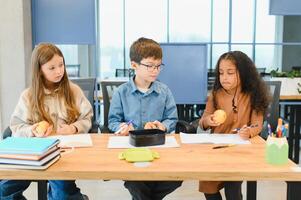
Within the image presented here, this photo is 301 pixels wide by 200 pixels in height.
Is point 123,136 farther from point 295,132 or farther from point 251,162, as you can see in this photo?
point 295,132

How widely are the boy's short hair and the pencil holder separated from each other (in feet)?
Result: 2.75

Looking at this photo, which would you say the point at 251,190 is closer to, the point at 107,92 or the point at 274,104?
the point at 274,104

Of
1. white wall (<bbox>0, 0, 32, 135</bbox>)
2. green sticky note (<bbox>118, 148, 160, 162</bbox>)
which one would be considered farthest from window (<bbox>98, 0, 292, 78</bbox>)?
green sticky note (<bbox>118, 148, 160, 162</bbox>)

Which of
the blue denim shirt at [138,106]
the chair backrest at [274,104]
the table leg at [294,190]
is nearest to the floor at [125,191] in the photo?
the chair backrest at [274,104]

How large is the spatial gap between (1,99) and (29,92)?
142 centimetres

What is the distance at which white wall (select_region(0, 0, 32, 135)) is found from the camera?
3.21 m

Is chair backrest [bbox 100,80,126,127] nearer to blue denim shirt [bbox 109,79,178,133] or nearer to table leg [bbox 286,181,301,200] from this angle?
blue denim shirt [bbox 109,79,178,133]

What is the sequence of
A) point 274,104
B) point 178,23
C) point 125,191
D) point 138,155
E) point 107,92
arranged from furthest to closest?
1. point 178,23
2. point 125,191
3. point 274,104
4. point 107,92
5. point 138,155

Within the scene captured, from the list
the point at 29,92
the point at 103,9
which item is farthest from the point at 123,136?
the point at 103,9

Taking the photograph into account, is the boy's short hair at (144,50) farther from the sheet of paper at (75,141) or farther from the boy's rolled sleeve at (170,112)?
the sheet of paper at (75,141)

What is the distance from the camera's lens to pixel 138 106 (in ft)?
7.02

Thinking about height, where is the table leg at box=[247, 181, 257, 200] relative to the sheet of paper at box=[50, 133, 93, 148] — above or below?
below

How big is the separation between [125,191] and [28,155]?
186cm

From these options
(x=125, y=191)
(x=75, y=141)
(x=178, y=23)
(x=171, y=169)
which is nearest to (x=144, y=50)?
(x=75, y=141)
